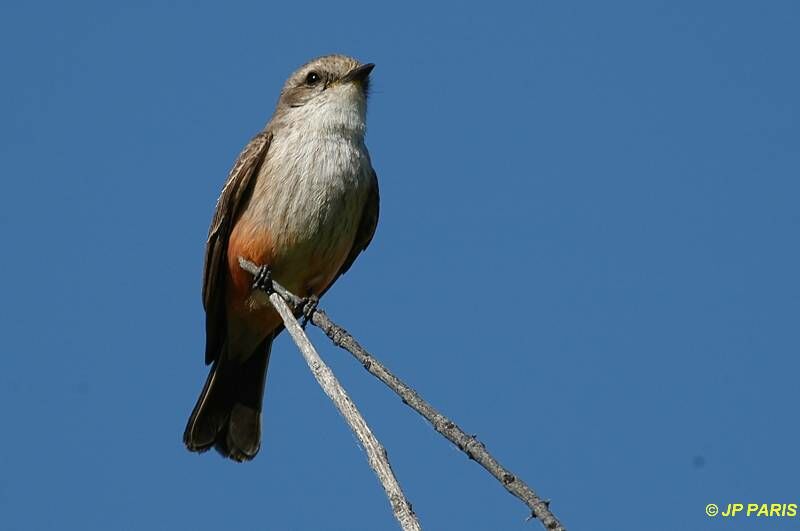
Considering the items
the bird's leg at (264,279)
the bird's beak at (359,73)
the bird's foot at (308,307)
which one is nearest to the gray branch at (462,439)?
the bird's foot at (308,307)

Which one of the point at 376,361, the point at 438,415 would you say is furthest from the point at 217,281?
the point at 438,415

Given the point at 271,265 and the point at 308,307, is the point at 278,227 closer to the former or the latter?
the point at 271,265

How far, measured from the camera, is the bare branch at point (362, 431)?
3773 millimetres

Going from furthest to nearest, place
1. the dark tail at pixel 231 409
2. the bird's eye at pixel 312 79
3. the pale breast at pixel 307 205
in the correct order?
the bird's eye at pixel 312 79 < the dark tail at pixel 231 409 < the pale breast at pixel 307 205

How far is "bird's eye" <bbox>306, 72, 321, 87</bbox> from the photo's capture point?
9.38 m

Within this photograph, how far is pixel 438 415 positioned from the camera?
422 centimetres

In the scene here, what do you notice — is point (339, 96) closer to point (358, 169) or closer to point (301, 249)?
point (358, 169)

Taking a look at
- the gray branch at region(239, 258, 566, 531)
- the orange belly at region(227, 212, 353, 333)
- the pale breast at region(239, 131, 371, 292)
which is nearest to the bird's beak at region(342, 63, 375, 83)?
the pale breast at region(239, 131, 371, 292)

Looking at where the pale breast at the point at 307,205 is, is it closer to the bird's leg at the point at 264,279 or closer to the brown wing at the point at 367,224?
the bird's leg at the point at 264,279

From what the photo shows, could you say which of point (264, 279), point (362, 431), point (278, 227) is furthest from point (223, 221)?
point (362, 431)

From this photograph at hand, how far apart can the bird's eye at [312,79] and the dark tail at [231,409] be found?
2.24 m

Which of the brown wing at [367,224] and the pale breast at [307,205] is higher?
the brown wing at [367,224]

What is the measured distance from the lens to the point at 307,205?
331 inches

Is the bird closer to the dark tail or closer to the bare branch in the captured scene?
the dark tail
